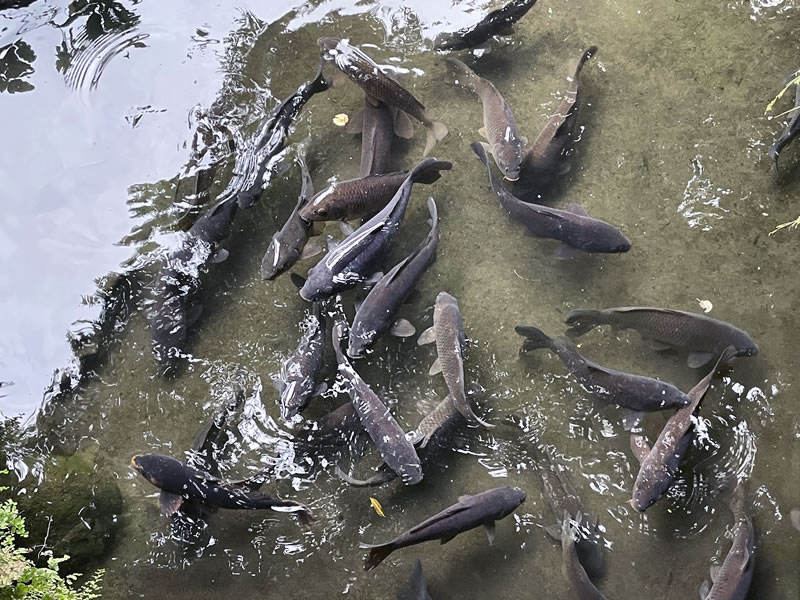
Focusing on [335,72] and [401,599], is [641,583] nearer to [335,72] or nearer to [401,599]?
[401,599]

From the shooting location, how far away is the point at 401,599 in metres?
3.96

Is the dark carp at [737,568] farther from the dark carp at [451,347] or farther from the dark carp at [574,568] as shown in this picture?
the dark carp at [451,347]

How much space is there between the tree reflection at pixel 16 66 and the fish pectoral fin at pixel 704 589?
631cm

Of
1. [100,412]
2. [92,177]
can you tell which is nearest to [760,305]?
[100,412]

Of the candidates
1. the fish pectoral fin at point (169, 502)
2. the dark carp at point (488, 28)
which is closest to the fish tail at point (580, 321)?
the dark carp at point (488, 28)

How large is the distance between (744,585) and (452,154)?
137 inches

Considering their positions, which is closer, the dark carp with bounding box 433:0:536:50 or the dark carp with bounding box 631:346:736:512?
the dark carp with bounding box 631:346:736:512

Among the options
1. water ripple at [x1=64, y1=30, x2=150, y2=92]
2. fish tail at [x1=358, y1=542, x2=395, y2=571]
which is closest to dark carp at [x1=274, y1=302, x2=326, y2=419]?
fish tail at [x1=358, y1=542, x2=395, y2=571]

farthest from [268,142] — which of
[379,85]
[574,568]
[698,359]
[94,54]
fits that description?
[574,568]

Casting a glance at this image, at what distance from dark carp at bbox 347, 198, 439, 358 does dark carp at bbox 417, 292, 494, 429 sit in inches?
8.1

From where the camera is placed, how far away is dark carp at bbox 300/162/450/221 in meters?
4.71

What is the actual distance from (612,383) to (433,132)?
2.33 metres

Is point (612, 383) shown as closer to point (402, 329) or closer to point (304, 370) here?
point (402, 329)

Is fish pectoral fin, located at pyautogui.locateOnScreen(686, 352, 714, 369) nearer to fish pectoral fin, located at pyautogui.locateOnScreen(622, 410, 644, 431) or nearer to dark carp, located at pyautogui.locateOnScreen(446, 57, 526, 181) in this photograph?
fish pectoral fin, located at pyautogui.locateOnScreen(622, 410, 644, 431)
